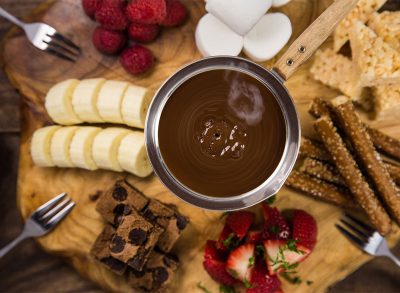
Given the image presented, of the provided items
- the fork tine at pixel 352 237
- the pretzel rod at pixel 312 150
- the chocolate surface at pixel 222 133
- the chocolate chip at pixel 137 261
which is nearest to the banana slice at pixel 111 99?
the chocolate surface at pixel 222 133

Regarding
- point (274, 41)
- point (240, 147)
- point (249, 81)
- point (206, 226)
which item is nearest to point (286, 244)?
point (206, 226)

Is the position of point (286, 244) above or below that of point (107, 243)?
above

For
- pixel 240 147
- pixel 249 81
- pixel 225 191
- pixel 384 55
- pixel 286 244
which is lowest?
pixel 286 244

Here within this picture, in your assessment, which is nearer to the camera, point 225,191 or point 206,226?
point 225,191

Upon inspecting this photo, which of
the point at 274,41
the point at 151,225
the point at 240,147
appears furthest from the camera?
the point at 274,41

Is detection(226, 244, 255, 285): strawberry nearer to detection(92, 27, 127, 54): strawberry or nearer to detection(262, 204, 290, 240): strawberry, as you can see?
detection(262, 204, 290, 240): strawberry

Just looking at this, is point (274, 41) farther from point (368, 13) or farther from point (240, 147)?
point (240, 147)
